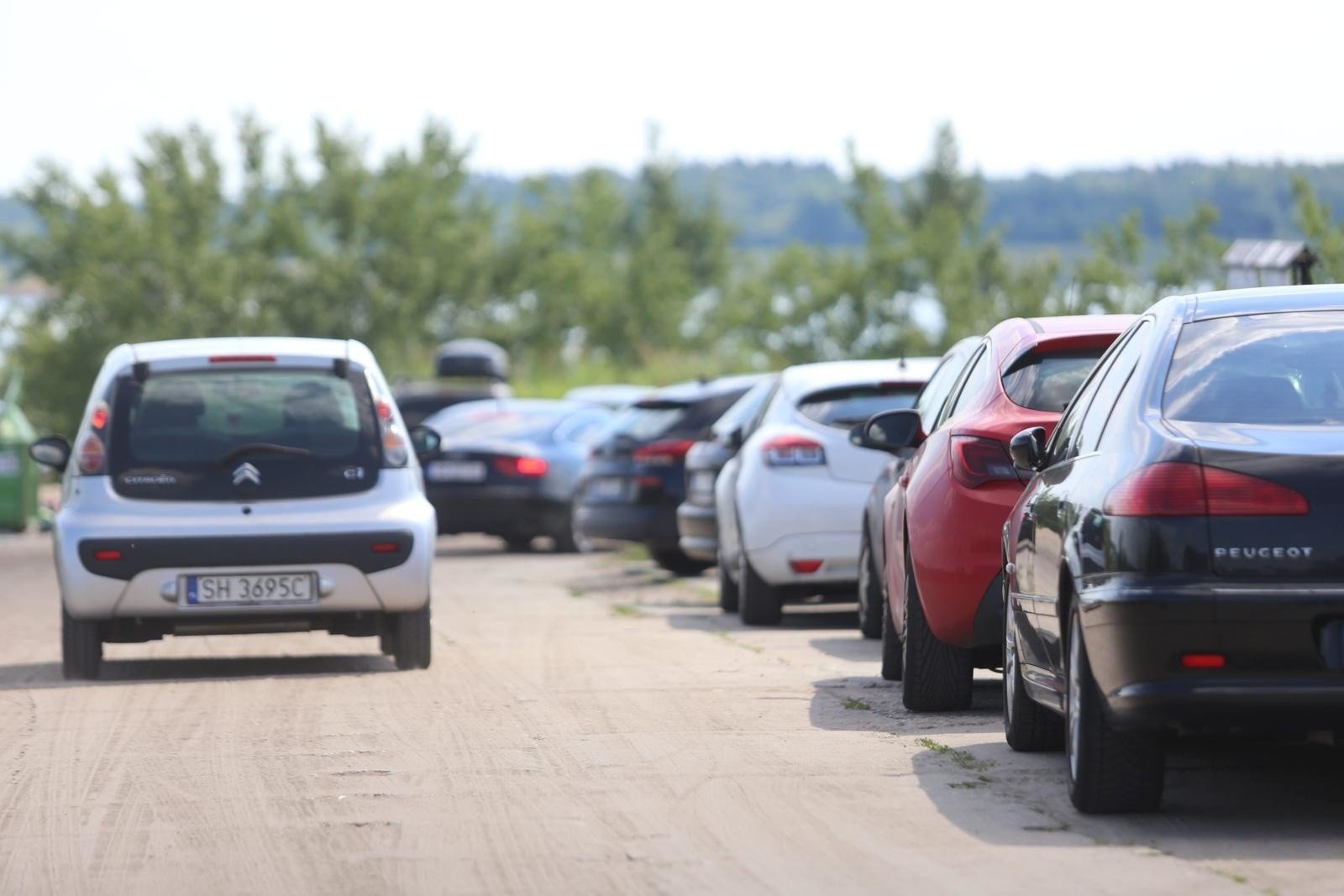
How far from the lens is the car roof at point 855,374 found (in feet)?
48.3

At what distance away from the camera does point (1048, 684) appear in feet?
24.9

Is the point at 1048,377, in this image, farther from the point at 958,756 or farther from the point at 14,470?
the point at 14,470

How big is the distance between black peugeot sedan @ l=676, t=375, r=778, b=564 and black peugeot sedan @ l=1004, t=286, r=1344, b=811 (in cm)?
1005

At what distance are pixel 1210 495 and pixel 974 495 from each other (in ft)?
9.55

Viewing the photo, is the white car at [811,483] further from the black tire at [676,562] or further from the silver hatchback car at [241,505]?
the black tire at [676,562]

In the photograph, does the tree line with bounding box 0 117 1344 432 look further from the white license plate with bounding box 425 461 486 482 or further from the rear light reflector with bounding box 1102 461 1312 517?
the rear light reflector with bounding box 1102 461 1312 517

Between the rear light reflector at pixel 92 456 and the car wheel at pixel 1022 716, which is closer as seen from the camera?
the car wheel at pixel 1022 716

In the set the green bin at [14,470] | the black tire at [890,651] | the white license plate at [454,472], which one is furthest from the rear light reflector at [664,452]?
the green bin at [14,470]

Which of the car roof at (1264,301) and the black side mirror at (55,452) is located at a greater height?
the car roof at (1264,301)

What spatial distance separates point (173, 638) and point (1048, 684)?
8825mm

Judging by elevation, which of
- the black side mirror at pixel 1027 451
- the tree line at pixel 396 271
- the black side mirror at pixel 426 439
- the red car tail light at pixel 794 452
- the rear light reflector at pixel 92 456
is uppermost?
the black side mirror at pixel 1027 451

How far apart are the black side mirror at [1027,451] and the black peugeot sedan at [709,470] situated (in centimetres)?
912

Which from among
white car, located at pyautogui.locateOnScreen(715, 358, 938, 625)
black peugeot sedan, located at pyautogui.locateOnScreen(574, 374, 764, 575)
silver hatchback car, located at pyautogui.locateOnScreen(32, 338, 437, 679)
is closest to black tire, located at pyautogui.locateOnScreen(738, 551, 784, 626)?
white car, located at pyautogui.locateOnScreen(715, 358, 938, 625)

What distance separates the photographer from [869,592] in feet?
43.4
